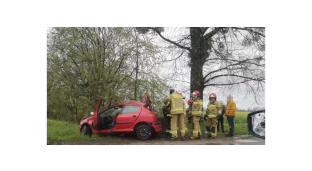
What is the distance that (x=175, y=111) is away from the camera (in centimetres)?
870

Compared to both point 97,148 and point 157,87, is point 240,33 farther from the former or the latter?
point 97,148

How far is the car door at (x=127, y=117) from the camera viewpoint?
862 centimetres

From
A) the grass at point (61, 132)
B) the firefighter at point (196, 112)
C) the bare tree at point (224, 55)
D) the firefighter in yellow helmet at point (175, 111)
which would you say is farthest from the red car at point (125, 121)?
the bare tree at point (224, 55)

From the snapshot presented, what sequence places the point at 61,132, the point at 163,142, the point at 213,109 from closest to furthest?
the point at 61,132 < the point at 163,142 < the point at 213,109

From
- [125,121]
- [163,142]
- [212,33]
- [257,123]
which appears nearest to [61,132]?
[125,121]

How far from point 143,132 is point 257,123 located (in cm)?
286

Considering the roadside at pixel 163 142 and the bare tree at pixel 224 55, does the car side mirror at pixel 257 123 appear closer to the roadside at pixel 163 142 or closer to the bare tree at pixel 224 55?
the roadside at pixel 163 142

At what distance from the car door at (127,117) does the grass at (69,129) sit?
0.65m

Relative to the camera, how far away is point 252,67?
871 cm

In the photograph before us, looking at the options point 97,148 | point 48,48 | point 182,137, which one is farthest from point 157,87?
point 48,48

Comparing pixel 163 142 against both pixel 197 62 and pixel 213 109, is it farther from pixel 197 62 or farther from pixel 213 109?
pixel 197 62

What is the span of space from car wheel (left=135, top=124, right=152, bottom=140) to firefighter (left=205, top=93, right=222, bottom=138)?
1513 millimetres

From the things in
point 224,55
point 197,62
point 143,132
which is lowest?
point 143,132

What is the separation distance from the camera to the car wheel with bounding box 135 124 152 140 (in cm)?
855
